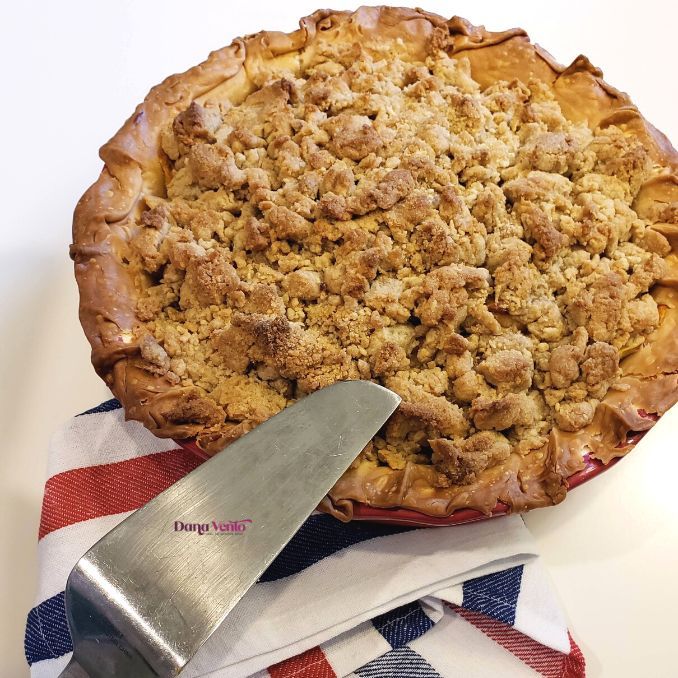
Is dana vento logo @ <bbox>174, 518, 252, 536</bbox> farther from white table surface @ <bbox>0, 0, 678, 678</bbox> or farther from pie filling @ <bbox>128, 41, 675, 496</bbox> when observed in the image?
white table surface @ <bbox>0, 0, 678, 678</bbox>

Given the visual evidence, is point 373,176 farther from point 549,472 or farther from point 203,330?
point 549,472

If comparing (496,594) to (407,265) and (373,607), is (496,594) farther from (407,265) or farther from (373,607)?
(407,265)

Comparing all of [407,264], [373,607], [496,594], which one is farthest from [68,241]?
[496,594]

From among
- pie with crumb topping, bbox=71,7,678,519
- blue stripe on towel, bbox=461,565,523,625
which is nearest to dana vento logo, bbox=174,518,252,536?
pie with crumb topping, bbox=71,7,678,519

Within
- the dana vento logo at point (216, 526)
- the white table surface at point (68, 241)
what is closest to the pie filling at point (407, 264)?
the dana vento logo at point (216, 526)

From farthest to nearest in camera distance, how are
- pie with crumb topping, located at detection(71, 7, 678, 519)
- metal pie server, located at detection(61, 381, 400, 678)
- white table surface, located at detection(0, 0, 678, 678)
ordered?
white table surface, located at detection(0, 0, 678, 678)
pie with crumb topping, located at detection(71, 7, 678, 519)
metal pie server, located at detection(61, 381, 400, 678)

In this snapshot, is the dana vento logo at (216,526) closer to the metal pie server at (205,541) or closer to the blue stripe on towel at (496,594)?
the metal pie server at (205,541)
